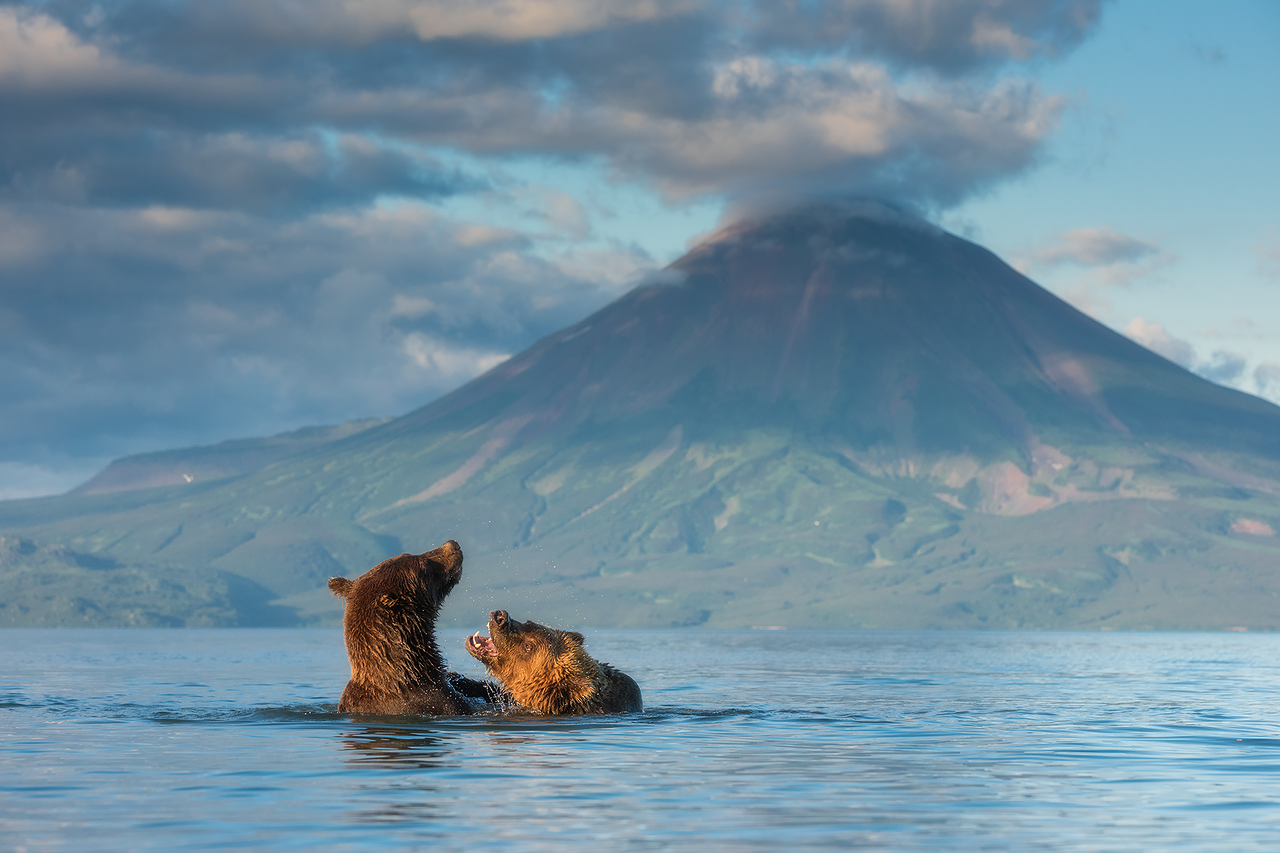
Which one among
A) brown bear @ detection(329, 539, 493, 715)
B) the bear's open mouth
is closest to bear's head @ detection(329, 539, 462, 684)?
brown bear @ detection(329, 539, 493, 715)

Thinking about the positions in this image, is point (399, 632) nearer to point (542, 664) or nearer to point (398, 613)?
point (398, 613)

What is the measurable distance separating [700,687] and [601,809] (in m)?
31.2

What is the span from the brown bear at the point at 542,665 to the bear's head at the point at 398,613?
2.32 feet

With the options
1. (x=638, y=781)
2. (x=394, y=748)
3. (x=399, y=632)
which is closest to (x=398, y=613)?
(x=399, y=632)

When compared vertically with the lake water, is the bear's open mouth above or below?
above

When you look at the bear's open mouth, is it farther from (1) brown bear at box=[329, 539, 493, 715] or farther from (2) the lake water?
(2) the lake water

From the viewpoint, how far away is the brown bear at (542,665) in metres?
18.5

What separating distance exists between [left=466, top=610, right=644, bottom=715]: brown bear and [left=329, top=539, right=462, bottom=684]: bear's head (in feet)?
2.32

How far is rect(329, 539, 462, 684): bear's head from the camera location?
17.8m

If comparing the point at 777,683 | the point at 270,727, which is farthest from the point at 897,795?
the point at 777,683

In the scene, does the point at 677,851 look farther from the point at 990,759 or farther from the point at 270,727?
the point at 270,727

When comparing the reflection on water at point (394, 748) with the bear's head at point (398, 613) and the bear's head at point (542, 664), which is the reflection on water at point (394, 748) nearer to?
the bear's head at point (398, 613)

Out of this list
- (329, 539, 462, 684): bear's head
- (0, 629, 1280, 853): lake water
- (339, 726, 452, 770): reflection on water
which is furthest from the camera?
(329, 539, 462, 684): bear's head

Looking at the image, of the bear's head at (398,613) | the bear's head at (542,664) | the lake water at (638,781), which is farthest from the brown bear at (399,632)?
the bear's head at (542,664)
